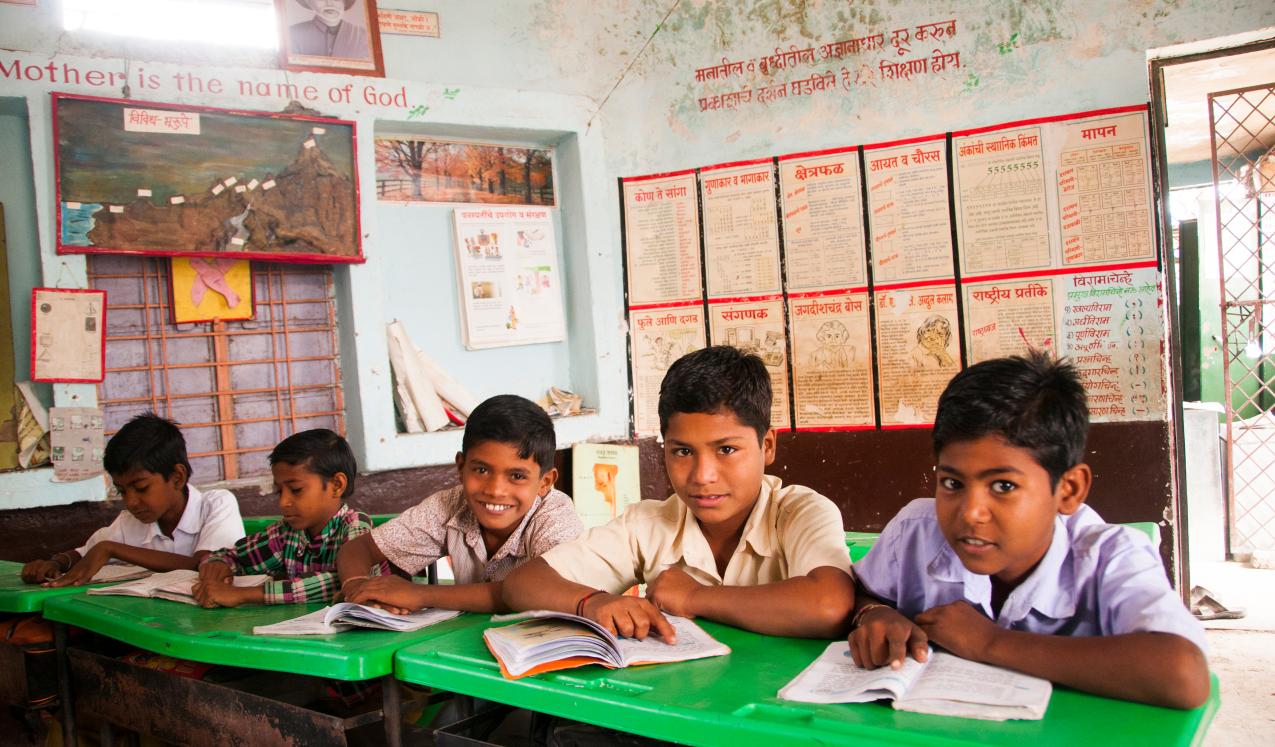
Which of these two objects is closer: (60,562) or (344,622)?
(344,622)

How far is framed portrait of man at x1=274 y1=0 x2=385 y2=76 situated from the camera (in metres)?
4.17

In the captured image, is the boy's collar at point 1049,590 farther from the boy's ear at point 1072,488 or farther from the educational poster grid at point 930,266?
the educational poster grid at point 930,266

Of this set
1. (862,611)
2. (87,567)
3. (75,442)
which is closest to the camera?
(862,611)

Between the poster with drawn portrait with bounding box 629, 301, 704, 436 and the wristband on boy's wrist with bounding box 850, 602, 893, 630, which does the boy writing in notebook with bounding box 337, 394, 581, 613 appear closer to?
the wristband on boy's wrist with bounding box 850, 602, 893, 630

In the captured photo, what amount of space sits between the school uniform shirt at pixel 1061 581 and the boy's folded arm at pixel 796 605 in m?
0.07

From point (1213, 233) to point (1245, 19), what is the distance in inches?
199

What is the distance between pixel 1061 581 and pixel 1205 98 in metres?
5.35

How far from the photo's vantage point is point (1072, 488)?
4.86ft

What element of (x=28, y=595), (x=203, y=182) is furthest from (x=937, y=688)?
(x=203, y=182)

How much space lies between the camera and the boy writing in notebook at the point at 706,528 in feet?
5.82

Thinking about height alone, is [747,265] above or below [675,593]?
above

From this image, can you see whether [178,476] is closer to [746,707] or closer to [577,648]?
[577,648]

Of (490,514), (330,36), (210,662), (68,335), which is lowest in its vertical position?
(210,662)

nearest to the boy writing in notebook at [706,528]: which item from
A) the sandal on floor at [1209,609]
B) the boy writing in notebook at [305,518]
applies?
Answer: the boy writing in notebook at [305,518]
